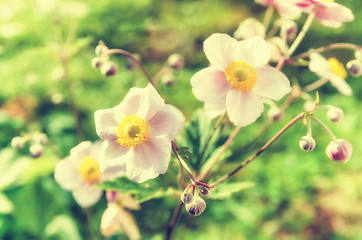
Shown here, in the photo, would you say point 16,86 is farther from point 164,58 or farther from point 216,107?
point 216,107

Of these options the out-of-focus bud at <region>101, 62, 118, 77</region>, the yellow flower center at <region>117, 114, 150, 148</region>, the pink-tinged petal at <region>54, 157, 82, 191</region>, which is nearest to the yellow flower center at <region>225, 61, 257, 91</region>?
the yellow flower center at <region>117, 114, 150, 148</region>

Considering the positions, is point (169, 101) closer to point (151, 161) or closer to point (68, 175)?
point (68, 175)

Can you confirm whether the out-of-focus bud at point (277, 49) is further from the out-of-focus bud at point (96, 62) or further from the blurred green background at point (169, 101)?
the out-of-focus bud at point (96, 62)

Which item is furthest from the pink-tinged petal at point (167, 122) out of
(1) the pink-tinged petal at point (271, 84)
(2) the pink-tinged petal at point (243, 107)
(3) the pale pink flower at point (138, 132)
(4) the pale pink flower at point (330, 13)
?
(4) the pale pink flower at point (330, 13)

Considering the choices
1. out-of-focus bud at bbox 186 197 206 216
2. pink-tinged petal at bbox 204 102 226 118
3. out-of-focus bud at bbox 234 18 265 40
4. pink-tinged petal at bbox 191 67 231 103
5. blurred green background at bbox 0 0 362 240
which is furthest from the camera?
blurred green background at bbox 0 0 362 240

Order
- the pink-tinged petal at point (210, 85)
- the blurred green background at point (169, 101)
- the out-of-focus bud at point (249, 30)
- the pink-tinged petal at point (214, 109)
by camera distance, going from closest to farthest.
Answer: the pink-tinged petal at point (210, 85)
the pink-tinged petal at point (214, 109)
the out-of-focus bud at point (249, 30)
the blurred green background at point (169, 101)

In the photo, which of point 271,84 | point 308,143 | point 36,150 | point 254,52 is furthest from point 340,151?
point 36,150

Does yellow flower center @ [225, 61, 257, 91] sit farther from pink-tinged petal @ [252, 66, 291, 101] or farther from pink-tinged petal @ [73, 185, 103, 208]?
pink-tinged petal @ [73, 185, 103, 208]
